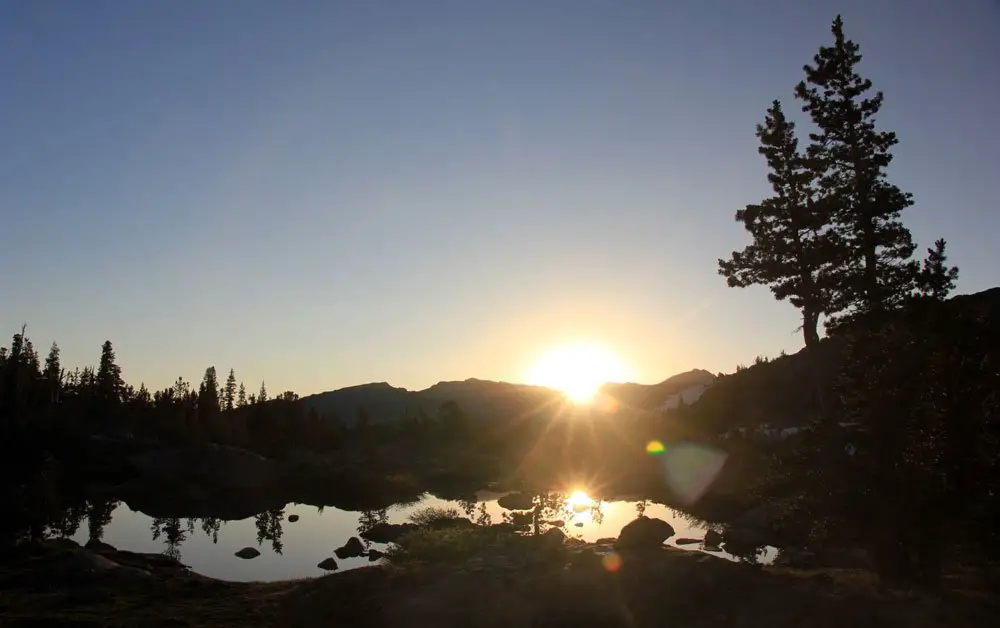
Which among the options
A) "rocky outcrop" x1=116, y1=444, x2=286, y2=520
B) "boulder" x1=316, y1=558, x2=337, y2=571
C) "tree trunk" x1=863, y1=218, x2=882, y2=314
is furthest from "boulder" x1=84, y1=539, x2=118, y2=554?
"tree trunk" x1=863, y1=218, x2=882, y2=314

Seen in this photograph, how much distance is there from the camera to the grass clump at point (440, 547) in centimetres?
2408

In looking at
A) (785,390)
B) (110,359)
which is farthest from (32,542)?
(110,359)

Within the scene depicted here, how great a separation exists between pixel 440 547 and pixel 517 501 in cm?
3458

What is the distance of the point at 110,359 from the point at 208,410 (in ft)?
69.4

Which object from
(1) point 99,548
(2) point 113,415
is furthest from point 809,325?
(2) point 113,415

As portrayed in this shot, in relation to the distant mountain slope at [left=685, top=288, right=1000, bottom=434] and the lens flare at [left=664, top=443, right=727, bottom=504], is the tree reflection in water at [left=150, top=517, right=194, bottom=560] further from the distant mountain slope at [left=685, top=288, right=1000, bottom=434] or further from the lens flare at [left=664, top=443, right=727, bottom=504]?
the distant mountain slope at [left=685, top=288, right=1000, bottom=434]

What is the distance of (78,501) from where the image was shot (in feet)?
195

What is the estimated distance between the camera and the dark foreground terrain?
16.0 m

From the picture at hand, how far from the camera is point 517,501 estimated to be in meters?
58.1

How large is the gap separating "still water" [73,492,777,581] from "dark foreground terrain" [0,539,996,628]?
9.02m

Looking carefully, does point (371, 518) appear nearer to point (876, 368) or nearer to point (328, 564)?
point (328, 564)

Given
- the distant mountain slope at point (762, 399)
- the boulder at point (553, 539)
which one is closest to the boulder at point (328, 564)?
the boulder at point (553, 539)

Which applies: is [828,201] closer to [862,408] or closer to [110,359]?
[862,408]

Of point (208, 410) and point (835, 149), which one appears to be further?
point (208, 410)
